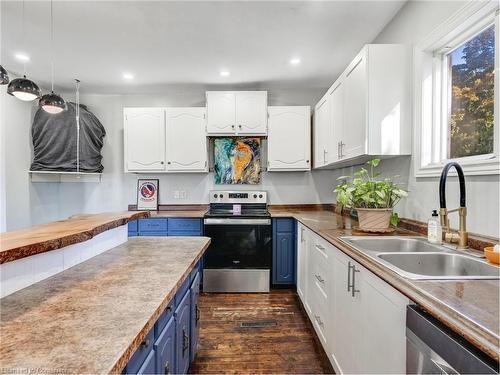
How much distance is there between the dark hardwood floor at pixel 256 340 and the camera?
1.88 meters

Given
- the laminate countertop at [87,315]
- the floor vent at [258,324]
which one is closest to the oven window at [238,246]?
the floor vent at [258,324]

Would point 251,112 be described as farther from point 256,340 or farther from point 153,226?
point 256,340

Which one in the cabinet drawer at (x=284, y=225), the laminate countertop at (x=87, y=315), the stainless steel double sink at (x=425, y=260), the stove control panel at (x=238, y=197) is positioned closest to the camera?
the laminate countertop at (x=87, y=315)

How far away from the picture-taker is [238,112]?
136 inches

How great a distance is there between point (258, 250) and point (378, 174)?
1.54 metres

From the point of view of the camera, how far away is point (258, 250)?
3164mm

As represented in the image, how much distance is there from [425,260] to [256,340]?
145 cm

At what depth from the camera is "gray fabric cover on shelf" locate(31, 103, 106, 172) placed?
3.51m

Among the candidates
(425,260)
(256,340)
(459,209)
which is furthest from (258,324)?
(459,209)

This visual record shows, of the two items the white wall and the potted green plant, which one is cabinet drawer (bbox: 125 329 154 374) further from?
the white wall

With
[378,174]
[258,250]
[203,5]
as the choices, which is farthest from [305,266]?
[203,5]

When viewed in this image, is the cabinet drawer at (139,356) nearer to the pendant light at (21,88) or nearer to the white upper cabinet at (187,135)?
the pendant light at (21,88)

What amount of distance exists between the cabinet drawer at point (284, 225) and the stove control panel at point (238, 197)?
0.53 m

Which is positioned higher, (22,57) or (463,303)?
(22,57)
